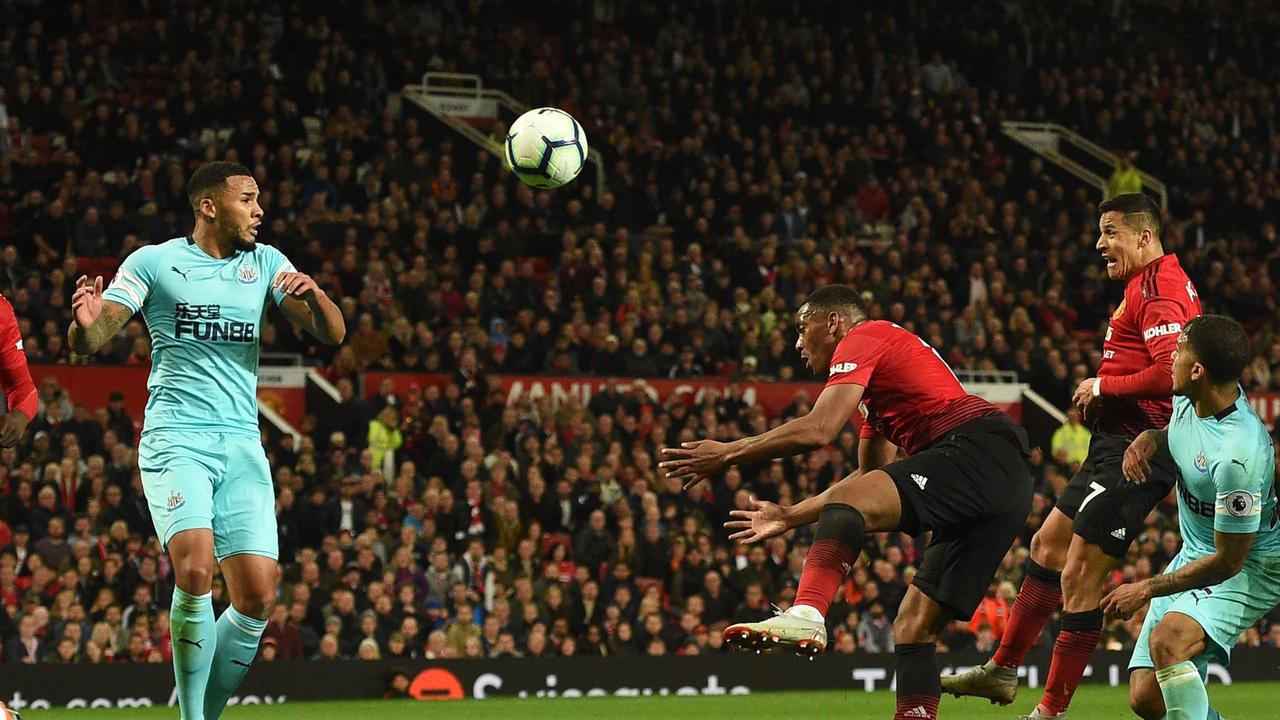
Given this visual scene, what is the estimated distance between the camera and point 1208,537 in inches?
271

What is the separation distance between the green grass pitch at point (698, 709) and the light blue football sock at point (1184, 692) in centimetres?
429

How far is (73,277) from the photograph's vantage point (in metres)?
17.8

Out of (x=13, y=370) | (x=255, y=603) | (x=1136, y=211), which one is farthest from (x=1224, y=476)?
(x=13, y=370)

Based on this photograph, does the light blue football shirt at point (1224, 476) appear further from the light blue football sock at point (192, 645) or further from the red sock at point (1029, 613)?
the light blue football sock at point (192, 645)

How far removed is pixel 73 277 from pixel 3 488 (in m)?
3.12

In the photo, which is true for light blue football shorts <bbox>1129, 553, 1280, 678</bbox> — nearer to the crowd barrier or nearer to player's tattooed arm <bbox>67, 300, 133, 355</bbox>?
player's tattooed arm <bbox>67, 300, 133, 355</bbox>

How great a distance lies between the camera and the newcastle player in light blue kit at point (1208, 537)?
655 cm

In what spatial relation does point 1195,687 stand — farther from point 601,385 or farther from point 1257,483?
point 601,385

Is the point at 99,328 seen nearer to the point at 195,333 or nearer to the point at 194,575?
the point at 195,333

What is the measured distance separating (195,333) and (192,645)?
4.52ft

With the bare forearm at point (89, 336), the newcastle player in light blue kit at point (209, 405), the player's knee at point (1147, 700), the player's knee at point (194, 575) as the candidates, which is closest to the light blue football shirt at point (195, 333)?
the newcastle player in light blue kit at point (209, 405)

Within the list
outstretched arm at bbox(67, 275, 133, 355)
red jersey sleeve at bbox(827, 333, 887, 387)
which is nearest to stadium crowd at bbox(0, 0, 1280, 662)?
outstretched arm at bbox(67, 275, 133, 355)

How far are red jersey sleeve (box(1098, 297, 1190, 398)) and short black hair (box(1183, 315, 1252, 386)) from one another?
127cm

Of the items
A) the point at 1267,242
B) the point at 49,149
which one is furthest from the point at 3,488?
the point at 1267,242
